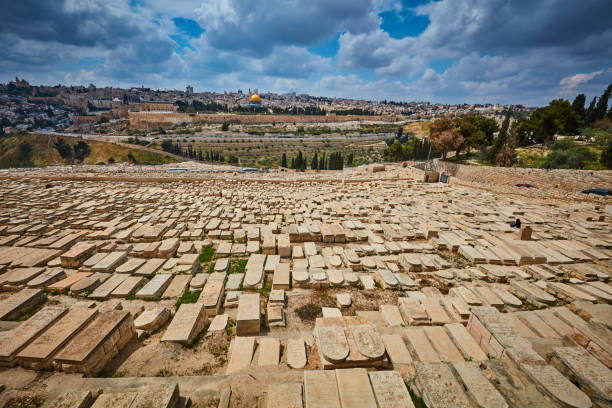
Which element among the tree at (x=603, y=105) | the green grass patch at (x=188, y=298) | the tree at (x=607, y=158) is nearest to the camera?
the green grass patch at (x=188, y=298)

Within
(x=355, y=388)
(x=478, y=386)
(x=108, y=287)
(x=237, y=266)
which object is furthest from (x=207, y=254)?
(x=478, y=386)

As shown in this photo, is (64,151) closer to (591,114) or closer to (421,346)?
(421,346)

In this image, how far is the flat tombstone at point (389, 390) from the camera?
3150 millimetres

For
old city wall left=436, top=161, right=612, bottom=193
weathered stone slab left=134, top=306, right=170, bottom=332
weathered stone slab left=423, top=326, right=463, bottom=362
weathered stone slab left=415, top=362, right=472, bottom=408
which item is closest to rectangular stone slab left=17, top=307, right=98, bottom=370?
weathered stone slab left=134, top=306, right=170, bottom=332

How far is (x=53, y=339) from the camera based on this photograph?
12.5ft

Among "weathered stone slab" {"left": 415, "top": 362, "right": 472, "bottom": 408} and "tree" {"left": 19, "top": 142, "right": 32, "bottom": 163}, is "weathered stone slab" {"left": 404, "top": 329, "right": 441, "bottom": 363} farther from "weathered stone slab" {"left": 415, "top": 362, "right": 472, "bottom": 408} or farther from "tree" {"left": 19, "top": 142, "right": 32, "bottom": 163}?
"tree" {"left": 19, "top": 142, "right": 32, "bottom": 163}

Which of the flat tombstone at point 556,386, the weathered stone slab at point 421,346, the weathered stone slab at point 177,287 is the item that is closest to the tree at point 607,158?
the flat tombstone at point 556,386

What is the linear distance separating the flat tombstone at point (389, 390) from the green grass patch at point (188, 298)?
4599mm

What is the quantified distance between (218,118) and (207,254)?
108086 mm

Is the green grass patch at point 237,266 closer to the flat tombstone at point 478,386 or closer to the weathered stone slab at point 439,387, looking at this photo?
the weathered stone slab at point 439,387

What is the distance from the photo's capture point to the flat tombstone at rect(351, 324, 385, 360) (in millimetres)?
3791

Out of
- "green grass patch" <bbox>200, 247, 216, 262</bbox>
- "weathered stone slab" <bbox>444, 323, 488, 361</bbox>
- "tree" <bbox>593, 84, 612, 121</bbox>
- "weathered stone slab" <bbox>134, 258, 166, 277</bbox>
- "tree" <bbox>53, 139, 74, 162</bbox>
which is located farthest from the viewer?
"tree" <bbox>53, 139, 74, 162</bbox>

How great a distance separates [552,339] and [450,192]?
53.7 feet

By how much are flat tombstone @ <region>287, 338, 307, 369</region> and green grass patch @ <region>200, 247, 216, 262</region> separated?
198 inches
